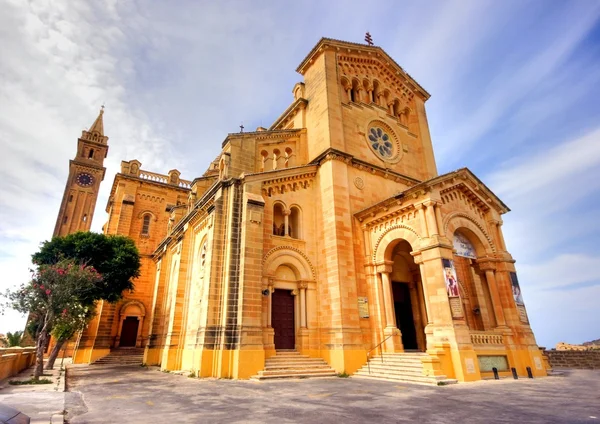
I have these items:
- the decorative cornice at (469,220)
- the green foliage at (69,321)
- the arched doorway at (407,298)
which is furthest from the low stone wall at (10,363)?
the decorative cornice at (469,220)

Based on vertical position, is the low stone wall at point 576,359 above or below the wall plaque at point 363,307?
below

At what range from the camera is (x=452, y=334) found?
12922 mm

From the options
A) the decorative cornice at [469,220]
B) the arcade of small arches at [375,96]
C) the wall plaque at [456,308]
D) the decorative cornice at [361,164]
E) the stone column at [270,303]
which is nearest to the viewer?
the wall plaque at [456,308]

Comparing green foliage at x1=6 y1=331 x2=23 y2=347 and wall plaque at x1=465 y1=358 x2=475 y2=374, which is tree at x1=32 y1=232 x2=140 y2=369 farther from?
wall plaque at x1=465 y1=358 x2=475 y2=374

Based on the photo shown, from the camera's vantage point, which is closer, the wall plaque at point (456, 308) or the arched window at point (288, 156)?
the wall plaque at point (456, 308)

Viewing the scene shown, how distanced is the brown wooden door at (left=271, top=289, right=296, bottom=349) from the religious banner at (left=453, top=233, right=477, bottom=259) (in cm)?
874

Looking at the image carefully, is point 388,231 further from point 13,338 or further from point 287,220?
point 13,338

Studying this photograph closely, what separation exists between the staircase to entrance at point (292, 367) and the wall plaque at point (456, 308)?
5907 mm

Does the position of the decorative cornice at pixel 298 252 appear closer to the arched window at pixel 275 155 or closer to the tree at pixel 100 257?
the arched window at pixel 275 155

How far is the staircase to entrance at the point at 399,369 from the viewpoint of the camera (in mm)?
12164

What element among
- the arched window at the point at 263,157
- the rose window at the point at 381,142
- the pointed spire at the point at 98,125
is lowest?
the arched window at the point at 263,157

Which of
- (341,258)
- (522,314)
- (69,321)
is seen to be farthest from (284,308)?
(522,314)

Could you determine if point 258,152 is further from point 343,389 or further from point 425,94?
point 425,94

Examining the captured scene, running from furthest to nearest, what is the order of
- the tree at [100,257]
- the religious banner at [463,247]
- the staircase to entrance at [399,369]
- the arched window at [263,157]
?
1. the tree at [100,257]
2. the arched window at [263,157]
3. the religious banner at [463,247]
4. the staircase to entrance at [399,369]
